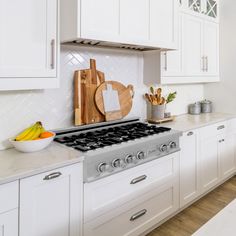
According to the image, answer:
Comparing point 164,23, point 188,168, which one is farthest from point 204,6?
point 188,168

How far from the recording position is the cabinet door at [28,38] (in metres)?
1.49

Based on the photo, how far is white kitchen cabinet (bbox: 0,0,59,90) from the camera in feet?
4.89

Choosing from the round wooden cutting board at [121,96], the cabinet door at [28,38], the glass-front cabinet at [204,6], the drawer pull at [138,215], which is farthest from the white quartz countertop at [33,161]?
the glass-front cabinet at [204,6]

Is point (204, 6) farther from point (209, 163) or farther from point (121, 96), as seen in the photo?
point (209, 163)

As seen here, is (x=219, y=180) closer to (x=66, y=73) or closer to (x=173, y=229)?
(x=173, y=229)

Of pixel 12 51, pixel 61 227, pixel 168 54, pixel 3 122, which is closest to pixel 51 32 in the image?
pixel 12 51

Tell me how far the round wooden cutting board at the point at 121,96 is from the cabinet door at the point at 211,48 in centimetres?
125

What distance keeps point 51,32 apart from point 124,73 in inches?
41.1

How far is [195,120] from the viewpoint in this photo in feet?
9.69

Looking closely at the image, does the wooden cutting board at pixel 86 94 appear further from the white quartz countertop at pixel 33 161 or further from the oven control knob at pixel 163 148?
the oven control knob at pixel 163 148

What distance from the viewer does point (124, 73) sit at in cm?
259

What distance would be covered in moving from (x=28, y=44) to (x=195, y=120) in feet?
6.69

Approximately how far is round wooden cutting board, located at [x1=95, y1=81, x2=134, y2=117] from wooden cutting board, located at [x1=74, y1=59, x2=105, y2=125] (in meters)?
0.04

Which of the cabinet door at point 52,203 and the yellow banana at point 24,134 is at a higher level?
the yellow banana at point 24,134
